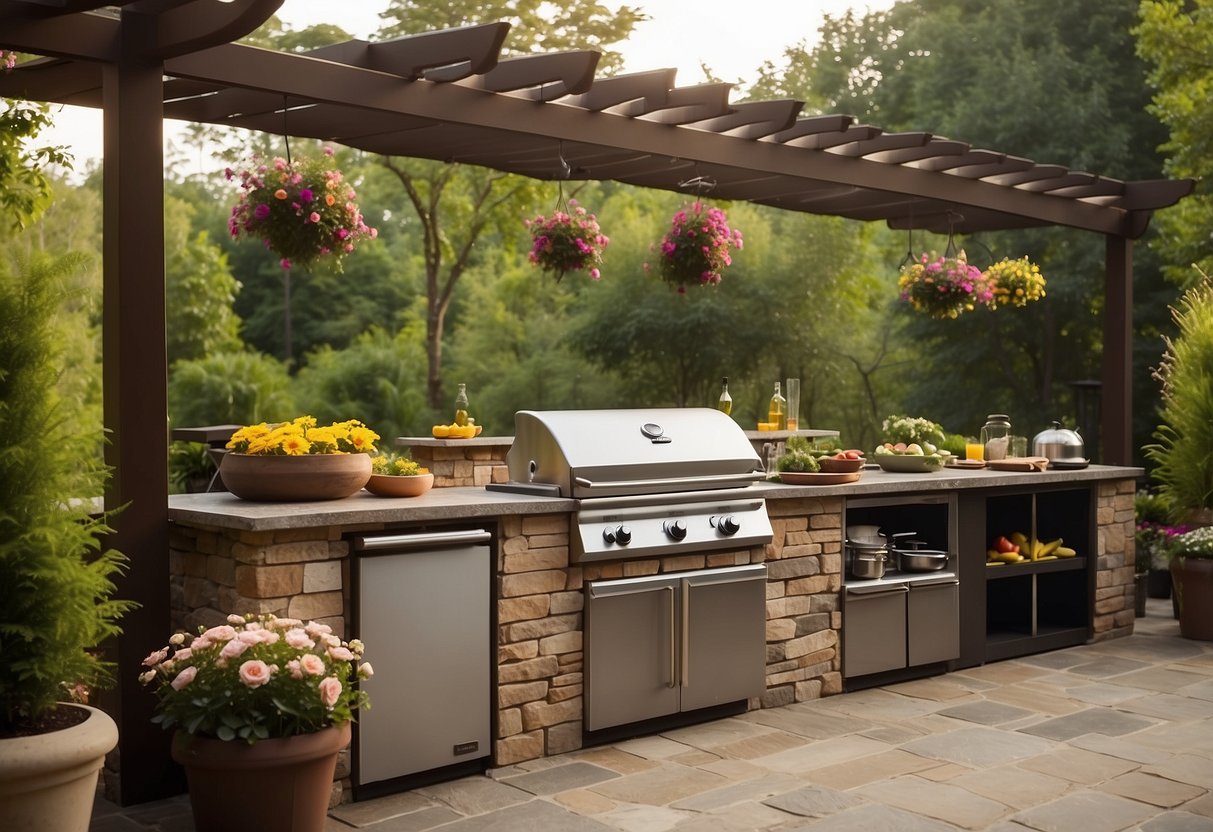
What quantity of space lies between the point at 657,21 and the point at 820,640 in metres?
12.7

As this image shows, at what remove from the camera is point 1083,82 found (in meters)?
16.0

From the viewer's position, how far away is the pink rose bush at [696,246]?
21.7ft

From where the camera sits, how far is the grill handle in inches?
189

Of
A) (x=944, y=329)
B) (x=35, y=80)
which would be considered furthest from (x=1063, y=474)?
(x=944, y=329)

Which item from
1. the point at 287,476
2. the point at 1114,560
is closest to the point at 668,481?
the point at 287,476

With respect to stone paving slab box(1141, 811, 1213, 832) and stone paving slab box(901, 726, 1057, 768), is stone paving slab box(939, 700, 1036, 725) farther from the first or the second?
stone paving slab box(1141, 811, 1213, 832)

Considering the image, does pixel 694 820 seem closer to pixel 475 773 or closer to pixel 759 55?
pixel 475 773

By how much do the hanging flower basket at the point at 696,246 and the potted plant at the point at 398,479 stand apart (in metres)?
2.38

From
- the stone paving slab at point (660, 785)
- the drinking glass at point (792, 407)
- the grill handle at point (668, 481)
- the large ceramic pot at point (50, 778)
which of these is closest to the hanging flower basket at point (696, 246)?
the drinking glass at point (792, 407)

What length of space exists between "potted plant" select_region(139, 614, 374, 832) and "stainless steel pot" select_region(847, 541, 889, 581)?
2.98 metres

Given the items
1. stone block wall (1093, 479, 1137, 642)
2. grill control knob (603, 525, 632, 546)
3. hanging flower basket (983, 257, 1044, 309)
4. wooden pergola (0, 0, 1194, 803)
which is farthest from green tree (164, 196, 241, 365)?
grill control knob (603, 525, 632, 546)

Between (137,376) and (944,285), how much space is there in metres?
4.94

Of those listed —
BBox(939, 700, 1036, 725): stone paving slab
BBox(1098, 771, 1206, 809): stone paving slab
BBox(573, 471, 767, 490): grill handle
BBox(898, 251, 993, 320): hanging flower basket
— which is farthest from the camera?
BBox(898, 251, 993, 320): hanging flower basket

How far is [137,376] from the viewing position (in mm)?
4191
